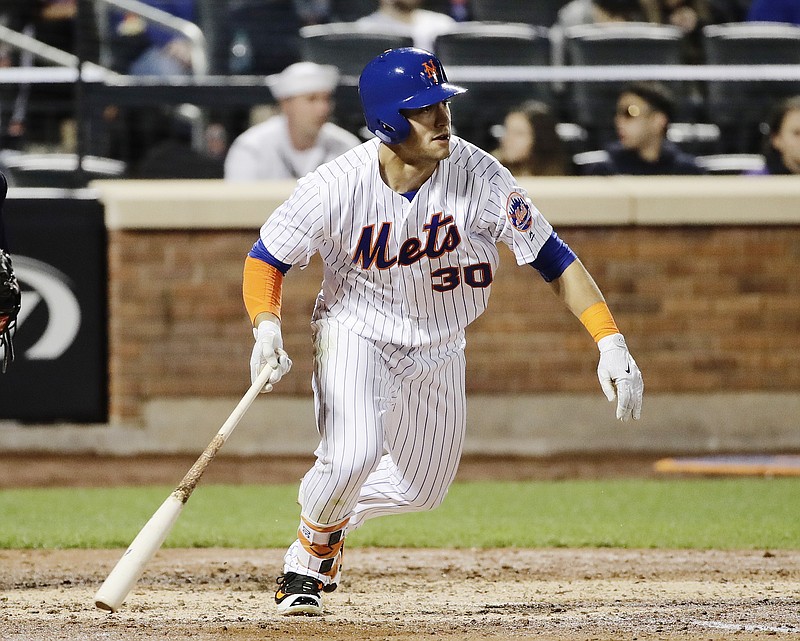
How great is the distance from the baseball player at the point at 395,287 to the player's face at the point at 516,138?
4.25m

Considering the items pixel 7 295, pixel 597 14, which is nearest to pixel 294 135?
pixel 597 14

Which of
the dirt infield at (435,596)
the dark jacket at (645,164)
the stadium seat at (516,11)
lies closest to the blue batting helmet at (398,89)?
the dirt infield at (435,596)

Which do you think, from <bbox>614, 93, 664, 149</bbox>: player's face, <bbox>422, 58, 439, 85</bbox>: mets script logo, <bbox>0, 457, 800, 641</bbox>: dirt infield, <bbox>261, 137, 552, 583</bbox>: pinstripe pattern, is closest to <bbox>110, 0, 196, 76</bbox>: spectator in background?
<bbox>614, 93, 664, 149</bbox>: player's face

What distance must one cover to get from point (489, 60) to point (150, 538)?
602cm

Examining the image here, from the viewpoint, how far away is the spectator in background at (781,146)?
8.85 meters

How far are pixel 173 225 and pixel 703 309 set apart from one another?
3.45 m

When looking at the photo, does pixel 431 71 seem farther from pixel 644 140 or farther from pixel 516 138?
pixel 644 140

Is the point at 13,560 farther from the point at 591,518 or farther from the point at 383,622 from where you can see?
the point at 591,518

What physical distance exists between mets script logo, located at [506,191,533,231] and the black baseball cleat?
1322 mm

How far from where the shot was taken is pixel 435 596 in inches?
192

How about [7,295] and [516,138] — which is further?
[516,138]

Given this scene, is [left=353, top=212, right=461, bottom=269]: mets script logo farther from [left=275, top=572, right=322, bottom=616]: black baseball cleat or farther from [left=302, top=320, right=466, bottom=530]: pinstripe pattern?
[left=275, top=572, right=322, bottom=616]: black baseball cleat

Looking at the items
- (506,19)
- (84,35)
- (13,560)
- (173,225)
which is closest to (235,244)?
(173,225)

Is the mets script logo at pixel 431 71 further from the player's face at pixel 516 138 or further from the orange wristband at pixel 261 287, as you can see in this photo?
the player's face at pixel 516 138
